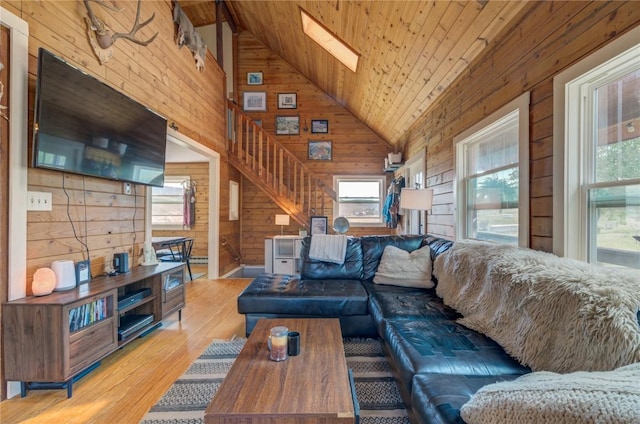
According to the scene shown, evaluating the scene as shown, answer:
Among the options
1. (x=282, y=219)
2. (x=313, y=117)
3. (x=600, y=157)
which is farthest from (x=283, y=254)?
(x=600, y=157)

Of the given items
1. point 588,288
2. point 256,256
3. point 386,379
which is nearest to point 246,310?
point 386,379

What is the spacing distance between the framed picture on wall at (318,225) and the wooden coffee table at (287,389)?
12.6ft

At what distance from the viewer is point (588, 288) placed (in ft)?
3.86

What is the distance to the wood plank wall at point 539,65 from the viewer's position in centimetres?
147

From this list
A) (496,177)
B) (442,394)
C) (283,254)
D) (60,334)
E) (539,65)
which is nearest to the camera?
(442,394)

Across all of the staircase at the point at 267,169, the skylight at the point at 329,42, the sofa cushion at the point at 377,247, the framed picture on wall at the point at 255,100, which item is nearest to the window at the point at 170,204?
the staircase at the point at 267,169

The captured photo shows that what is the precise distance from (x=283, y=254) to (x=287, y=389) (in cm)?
410

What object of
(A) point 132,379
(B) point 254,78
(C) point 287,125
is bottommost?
(A) point 132,379

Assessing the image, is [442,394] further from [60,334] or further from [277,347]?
[60,334]

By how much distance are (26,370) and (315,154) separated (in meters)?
5.28

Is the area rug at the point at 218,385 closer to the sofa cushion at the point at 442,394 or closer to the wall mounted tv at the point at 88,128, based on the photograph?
the sofa cushion at the point at 442,394

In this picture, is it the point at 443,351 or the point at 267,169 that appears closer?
the point at 443,351

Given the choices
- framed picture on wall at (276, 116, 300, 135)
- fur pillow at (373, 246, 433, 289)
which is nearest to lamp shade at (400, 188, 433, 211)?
fur pillow at (373, 246, 433, 289)

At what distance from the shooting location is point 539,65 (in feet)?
6.21
